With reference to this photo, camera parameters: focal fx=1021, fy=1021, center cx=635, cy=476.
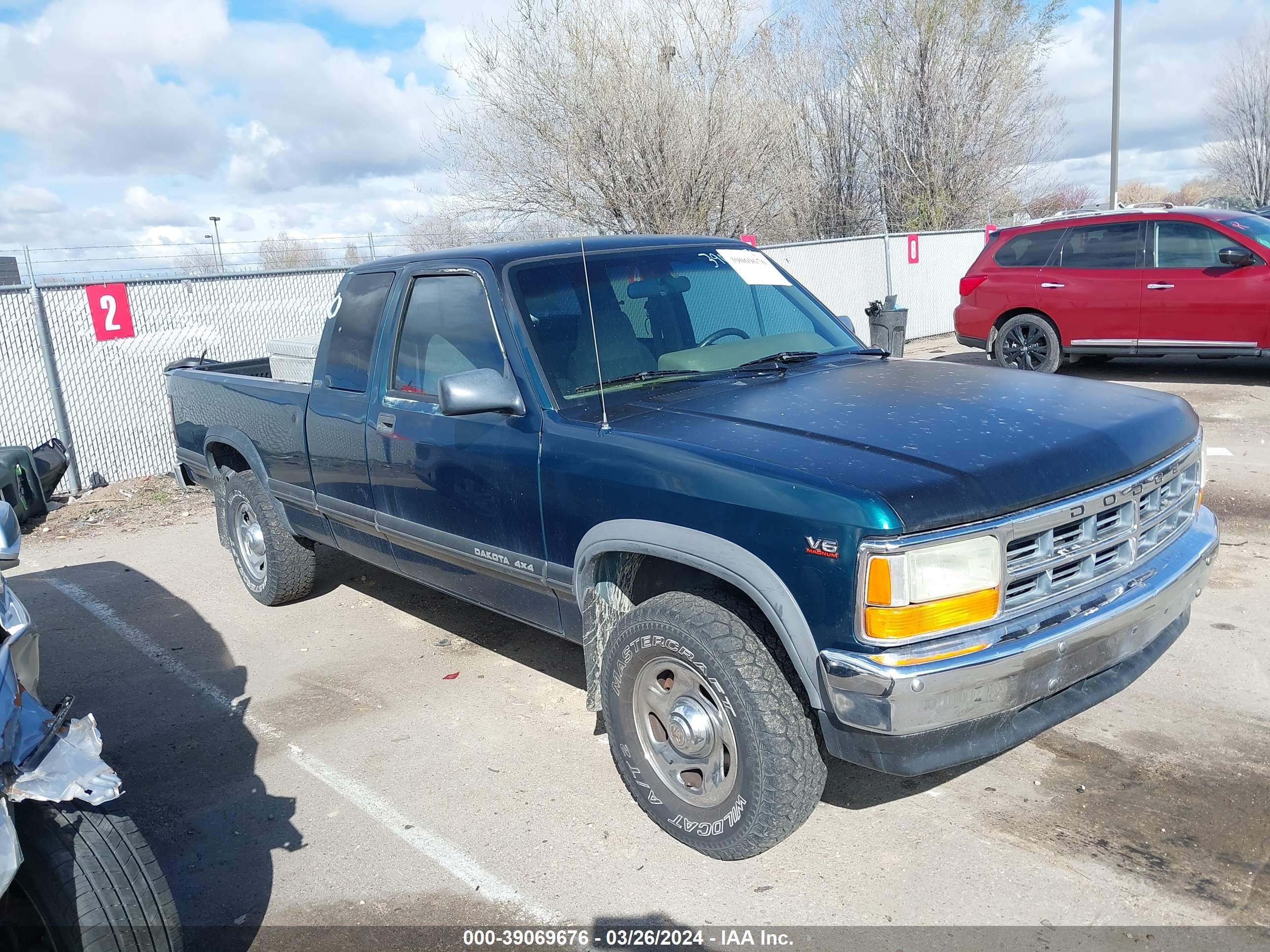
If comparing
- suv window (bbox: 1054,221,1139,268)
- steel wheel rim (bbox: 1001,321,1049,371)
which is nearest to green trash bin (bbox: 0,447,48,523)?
steel wheel rim (bbox: 1001,321,1049,371)

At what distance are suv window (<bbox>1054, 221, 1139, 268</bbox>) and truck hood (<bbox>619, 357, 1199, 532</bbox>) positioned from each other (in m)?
8.23

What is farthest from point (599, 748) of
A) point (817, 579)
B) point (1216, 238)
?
point (1216, 238)

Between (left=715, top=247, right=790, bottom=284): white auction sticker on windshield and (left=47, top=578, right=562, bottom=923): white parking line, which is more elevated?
(left=715, top=247, right=790, bottom=284): white auction sticker on windshield

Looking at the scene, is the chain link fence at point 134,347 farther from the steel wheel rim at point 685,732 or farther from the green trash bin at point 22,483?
the steel wheel rim at point 685,732

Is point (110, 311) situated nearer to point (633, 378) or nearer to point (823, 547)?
point (633, 378)

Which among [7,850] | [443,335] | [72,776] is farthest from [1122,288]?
[7,850]

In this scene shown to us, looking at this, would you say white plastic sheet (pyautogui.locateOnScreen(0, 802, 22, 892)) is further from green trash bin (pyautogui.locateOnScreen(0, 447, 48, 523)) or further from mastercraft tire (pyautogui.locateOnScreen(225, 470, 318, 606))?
green trash bin (pyautogui.locateOnScreen(0, 447, 48, 523))

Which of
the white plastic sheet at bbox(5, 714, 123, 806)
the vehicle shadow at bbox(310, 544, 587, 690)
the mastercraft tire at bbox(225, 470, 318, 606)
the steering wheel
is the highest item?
the steering wheel

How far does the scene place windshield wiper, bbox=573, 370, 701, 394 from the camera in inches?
151

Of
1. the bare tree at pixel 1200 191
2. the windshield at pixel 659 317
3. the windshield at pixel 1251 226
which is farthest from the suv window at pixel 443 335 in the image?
the bare tree at pixel 1200 191

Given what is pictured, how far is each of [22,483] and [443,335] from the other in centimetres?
622

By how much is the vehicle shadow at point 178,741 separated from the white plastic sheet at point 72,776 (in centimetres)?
96

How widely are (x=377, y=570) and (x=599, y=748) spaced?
10.5 ft

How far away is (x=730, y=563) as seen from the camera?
9.76 ft
